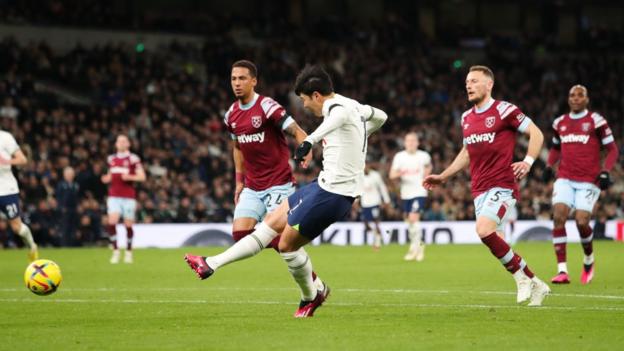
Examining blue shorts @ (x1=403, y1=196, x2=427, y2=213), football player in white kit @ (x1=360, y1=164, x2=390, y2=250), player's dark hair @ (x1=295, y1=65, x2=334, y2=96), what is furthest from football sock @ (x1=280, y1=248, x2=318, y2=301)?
football player in white kit @ (x1=360, y1=164, x2=390, y2=250)

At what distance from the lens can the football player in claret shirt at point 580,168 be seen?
650 inches

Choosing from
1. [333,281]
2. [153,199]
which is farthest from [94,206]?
[333,281]

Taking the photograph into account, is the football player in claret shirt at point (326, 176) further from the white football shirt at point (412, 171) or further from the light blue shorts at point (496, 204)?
the white football shirt at point (412, 171)

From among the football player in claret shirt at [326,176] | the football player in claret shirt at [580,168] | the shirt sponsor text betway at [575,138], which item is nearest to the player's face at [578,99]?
the football player in claret shirt at [580,168]

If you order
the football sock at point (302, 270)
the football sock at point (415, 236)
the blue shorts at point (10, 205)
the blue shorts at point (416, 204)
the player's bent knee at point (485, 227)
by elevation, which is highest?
the player's bent knee at point (485, 227)

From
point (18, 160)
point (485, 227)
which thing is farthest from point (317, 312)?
point (18, 160)

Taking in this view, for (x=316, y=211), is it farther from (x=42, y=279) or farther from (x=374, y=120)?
(x=42, y=279)

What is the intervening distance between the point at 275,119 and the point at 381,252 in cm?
1415

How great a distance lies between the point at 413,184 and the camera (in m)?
24.5

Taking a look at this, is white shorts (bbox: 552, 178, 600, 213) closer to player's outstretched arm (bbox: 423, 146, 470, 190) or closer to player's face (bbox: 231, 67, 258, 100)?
player's outstretched arm (bbox: 423, 146, 470, 190)

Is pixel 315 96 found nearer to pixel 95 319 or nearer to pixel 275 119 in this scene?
pixel 275 119

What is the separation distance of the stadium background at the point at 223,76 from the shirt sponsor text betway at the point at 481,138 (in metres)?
17.4

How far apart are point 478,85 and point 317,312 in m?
3.24

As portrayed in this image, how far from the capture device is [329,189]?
11023 millimetres
